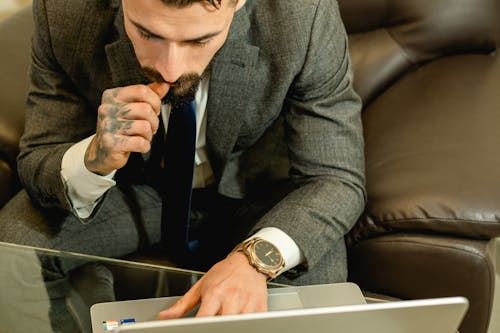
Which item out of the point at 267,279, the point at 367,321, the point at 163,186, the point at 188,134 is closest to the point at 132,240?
the point at 163,186

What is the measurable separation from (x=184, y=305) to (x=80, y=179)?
367 mm

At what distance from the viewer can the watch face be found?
97cm

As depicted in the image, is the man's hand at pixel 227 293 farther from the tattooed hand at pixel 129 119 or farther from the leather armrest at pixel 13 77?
the leather armrest at pixel 13 77

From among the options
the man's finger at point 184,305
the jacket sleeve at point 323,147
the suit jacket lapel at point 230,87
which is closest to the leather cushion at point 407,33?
the jacket sleeve at point 323,147

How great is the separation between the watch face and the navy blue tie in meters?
0.23

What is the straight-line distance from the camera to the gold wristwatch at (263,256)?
0.96 metres

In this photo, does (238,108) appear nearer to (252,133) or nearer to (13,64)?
(252,133)

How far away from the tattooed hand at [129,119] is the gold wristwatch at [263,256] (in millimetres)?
243

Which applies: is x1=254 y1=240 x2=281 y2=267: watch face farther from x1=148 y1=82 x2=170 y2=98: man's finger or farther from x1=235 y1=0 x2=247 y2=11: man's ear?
x1=235 y1=0 x2=247 y2=11: man's ear

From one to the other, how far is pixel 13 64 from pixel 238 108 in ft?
2.01

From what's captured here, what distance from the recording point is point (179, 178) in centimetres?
115

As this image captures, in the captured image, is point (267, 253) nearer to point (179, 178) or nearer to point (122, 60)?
point (179, 178)

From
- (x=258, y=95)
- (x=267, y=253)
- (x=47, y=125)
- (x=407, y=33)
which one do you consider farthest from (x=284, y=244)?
(x=407, y=33)

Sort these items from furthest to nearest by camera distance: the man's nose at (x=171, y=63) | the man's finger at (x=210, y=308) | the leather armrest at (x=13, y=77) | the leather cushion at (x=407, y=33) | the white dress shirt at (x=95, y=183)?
the leather cushion at (x=407, y=33) < the leather armrest at (x=13, y=77) < the white dress shirt at (x=95, y=183) < the man's nose at (x=171, y=63) < the man's finger at (x=210, y=308)
